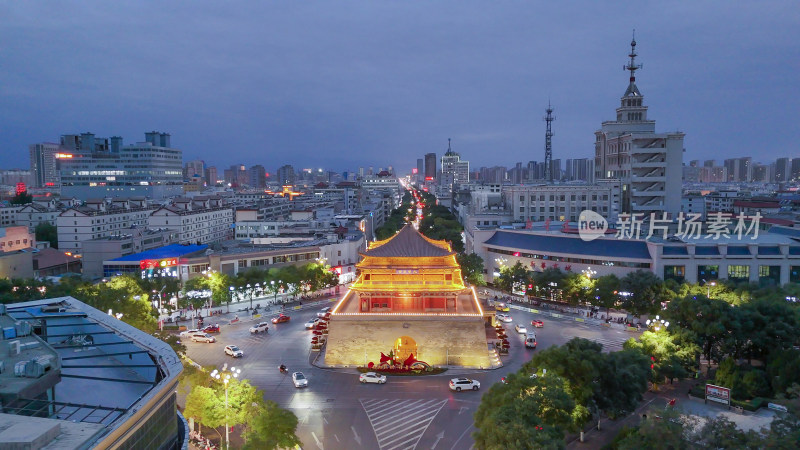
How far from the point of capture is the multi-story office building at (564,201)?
7038 cm

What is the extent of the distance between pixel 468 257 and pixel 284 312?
20407 millimetres

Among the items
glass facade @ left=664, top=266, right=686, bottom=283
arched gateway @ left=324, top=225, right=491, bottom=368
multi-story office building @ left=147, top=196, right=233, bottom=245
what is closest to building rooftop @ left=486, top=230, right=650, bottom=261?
glass facade @ left=664, top=266, right=686, bottom=283

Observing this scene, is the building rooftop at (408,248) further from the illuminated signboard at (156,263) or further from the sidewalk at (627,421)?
the illuminated signboard at (156,263)

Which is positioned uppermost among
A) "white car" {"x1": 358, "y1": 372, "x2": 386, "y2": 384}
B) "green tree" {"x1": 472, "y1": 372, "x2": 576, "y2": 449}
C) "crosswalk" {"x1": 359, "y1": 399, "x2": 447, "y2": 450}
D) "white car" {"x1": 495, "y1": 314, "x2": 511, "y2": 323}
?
"green tree" {"x1": 472, "y1": 372, "x2": 576, "y2": 449}

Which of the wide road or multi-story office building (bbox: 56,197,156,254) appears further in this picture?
multi-story office building (bbox: 56,197,156,254)

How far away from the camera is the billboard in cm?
2634

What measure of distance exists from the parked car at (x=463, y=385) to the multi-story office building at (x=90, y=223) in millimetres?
52685

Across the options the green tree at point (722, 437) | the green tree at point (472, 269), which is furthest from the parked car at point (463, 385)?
the green tree at point (472, 269)

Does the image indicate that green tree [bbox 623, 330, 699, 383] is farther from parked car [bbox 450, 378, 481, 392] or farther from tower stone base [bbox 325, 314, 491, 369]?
tower stone base [bbox 325, 314, 491, 369]

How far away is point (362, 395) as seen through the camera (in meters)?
29.6

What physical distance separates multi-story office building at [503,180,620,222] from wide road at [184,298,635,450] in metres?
31.2

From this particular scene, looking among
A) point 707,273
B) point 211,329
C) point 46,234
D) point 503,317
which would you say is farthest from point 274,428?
point 46,234

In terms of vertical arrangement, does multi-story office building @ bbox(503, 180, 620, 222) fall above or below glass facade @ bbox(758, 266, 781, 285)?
above

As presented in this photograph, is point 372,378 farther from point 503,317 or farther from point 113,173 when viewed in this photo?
point 113,173
